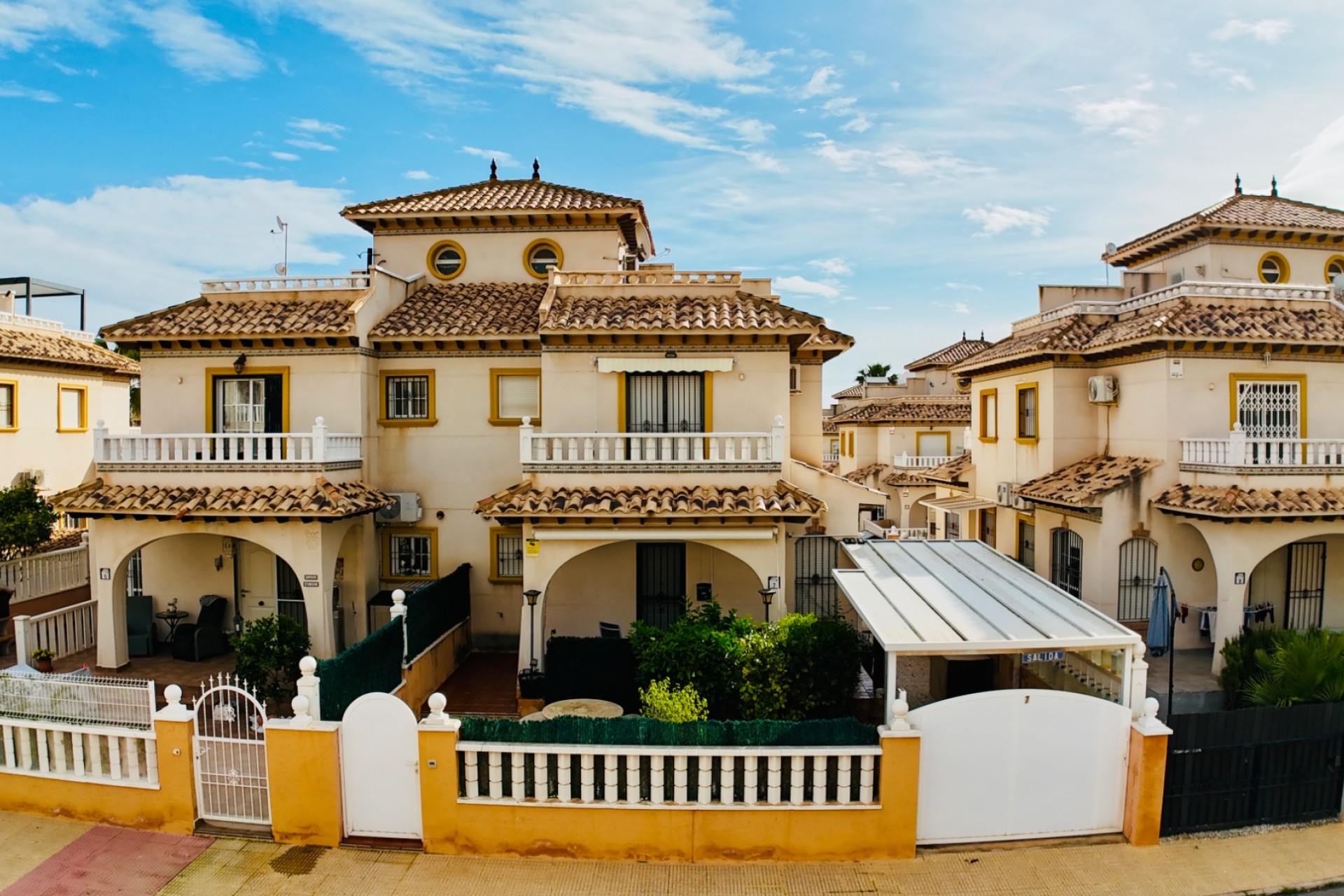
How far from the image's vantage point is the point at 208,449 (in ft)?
50.4

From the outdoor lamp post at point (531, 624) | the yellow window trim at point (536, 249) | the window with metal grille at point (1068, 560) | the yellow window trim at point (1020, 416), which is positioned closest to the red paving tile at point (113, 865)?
the outdoor lamp post at point (531, 624)

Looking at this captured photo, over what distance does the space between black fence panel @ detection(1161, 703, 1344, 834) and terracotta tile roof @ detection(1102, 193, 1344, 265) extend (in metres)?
15.6

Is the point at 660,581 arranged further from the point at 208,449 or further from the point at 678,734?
the point at 208,449

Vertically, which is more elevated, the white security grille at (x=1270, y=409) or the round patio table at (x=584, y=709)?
the white security grille at (x=1270, y=409)

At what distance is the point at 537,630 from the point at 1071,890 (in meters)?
8.85

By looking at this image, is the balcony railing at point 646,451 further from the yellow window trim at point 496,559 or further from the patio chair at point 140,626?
the patio chair at point 140,626

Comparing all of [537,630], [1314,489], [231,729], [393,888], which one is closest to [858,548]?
[537,630]

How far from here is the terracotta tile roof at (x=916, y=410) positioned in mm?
36969

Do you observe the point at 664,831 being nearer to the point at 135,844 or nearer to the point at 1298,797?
the point at 135,844

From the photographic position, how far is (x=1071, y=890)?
8.13 m

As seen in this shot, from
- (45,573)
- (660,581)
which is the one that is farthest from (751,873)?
(45,573)

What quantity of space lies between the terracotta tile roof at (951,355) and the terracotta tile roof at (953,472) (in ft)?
52.5

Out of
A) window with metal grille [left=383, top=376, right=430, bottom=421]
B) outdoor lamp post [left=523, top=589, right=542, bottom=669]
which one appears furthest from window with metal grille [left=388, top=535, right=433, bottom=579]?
outdoor lamp post [left=523, top=589, right=542, bottom=669]

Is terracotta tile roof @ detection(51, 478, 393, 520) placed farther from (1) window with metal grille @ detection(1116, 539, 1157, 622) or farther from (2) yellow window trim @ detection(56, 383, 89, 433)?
(1) window with metal grille @ detection(1116, 539, 1157, 622)
